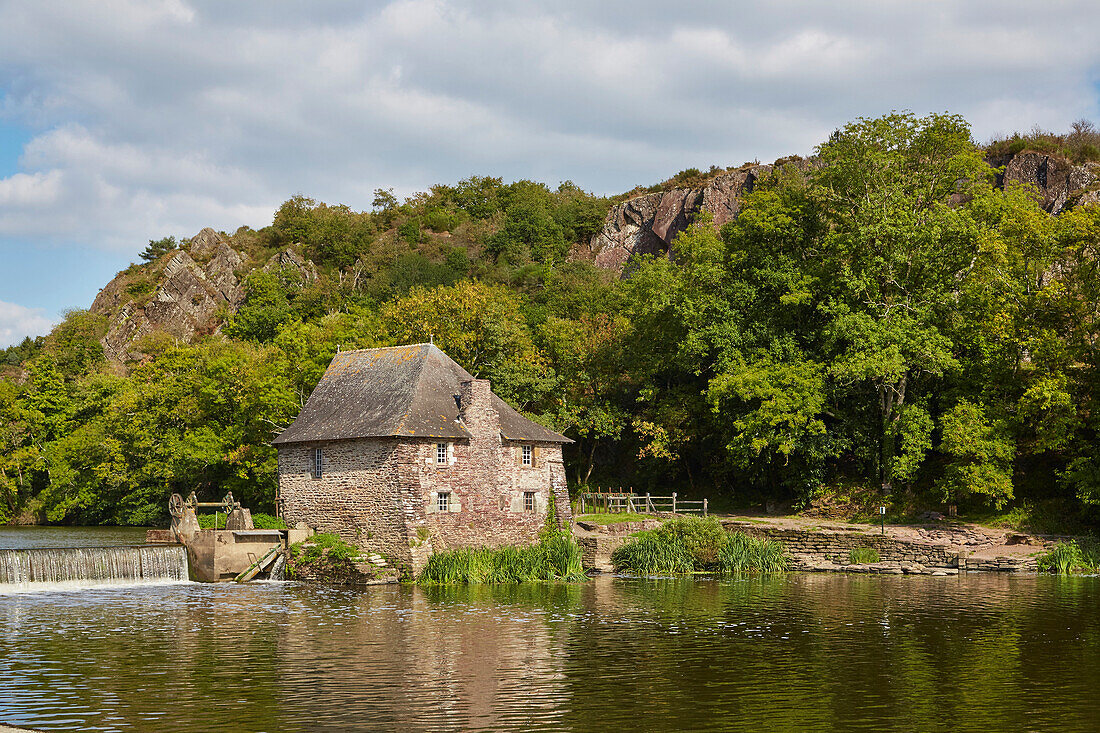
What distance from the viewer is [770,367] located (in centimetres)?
4828

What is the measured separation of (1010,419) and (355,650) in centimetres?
3197

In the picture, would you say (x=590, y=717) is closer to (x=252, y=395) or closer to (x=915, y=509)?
(x=915, y=509)

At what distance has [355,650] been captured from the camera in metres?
21.9

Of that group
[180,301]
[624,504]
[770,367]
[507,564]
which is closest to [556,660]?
[507,564]

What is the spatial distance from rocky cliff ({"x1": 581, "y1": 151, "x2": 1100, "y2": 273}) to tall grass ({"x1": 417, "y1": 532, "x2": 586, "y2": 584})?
28650 mm

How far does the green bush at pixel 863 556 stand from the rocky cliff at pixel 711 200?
24.7m

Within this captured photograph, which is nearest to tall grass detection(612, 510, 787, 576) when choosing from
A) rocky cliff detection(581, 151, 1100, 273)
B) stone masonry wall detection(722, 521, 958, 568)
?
stone masonry wall detection(722, 521, 958, 568)

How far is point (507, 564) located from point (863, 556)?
15.4 m

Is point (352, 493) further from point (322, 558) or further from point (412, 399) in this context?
point (412, 399)

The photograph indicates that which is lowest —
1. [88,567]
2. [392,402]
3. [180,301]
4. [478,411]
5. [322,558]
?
[322,558]

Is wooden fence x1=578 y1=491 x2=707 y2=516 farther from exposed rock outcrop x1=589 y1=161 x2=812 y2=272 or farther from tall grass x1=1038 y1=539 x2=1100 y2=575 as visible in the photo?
exposed rock outcrop x1=589 y1=161 x2=812 y2=272

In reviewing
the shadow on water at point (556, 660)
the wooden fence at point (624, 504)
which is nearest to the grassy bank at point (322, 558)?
the shadow on water at point (556, 660)

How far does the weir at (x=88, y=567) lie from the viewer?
33469 mm

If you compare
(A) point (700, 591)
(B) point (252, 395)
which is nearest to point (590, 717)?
(A) point (700, 591)
